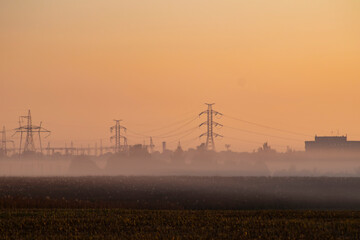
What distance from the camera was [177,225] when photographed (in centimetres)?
4944

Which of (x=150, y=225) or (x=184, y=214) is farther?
(x=184, y=214)

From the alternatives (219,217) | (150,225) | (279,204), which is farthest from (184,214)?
(279,204)

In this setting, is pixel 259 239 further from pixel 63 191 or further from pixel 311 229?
pixel 63 191

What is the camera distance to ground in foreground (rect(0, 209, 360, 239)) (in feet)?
145

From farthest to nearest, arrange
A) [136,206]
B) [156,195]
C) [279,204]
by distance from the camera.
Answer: [156,195]
[279,204]
[136,206]

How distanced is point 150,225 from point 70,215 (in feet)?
27.9

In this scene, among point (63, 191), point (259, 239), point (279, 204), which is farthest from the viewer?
point (63, 191)

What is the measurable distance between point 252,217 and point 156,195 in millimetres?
49894

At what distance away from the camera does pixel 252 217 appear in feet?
178

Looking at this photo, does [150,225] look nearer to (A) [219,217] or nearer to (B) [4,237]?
(A) [219,217]

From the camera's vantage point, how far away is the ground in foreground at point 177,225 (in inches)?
1738

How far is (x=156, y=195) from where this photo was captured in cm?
10319

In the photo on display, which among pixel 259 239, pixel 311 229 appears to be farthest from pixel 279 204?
pixel 259 239

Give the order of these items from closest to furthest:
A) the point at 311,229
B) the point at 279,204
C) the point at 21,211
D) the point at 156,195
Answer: the point at 311,229
the point at 21,211
the point at 279,204
the point at 156,195
